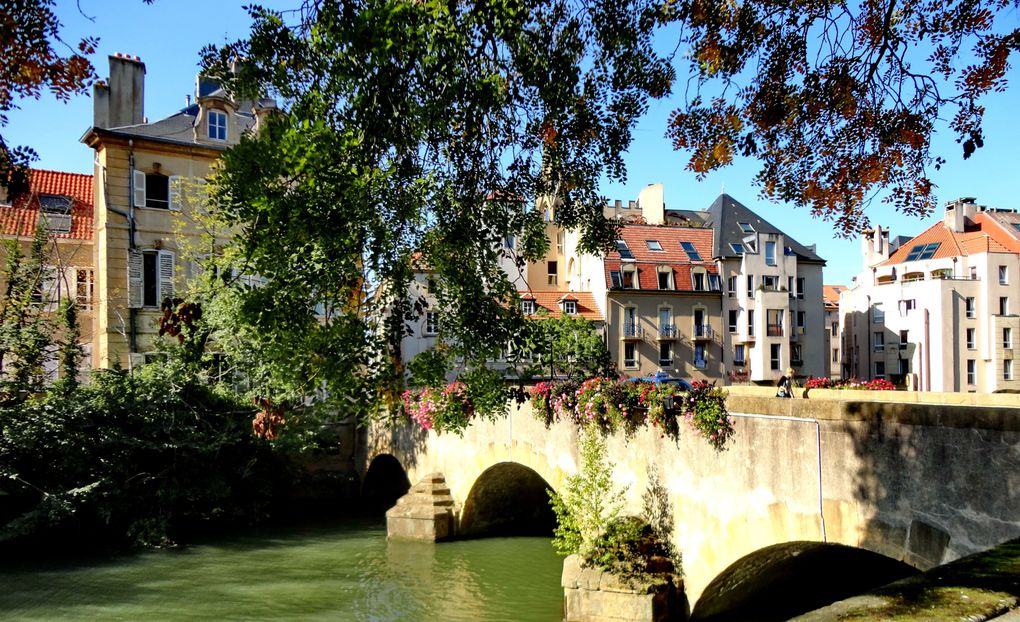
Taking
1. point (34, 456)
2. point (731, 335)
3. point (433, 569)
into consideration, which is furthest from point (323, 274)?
point (731, 335)

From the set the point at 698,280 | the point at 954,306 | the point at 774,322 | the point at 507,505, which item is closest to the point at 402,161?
the point at 507,505

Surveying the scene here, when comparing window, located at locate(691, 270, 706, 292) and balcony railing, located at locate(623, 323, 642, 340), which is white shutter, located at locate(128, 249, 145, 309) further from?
window, located at locate(691, 270, 706, 292)

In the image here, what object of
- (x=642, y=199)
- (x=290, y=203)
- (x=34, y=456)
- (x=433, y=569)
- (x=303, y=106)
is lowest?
(x=433, y=569)

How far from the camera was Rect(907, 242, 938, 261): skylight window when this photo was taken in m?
42.1

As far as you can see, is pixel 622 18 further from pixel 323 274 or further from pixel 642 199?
pixel 642 199

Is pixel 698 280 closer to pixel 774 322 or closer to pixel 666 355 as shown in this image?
pixel 666 355

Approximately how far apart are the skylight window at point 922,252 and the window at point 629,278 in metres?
16.1

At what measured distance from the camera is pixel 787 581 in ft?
36.1

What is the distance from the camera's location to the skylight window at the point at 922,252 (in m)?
42.1

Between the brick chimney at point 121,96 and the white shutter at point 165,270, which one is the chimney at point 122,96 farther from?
the white shutter at point 165,270

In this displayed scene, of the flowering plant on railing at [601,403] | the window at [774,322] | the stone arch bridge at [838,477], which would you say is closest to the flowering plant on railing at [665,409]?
the stone arch bridge at [838,477]

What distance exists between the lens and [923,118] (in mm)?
6230

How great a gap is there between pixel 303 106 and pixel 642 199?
45642mm

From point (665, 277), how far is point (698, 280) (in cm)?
203
